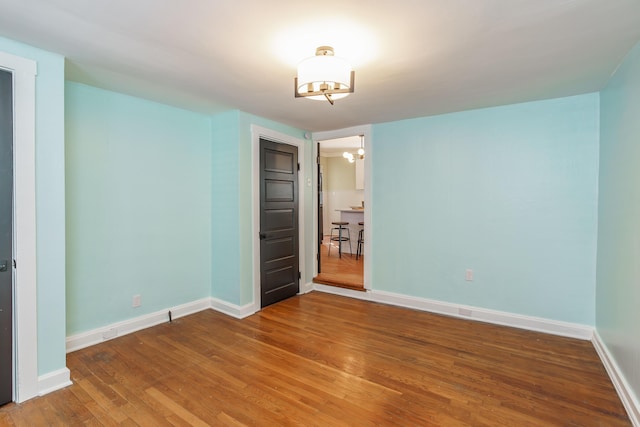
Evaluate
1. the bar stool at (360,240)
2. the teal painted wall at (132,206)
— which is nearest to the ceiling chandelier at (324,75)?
the teal painted wall at (132,206)

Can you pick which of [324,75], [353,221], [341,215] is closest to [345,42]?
[324,75]

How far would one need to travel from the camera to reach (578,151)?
9.87 feet

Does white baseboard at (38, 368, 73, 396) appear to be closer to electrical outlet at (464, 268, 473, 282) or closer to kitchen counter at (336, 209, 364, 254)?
electrical outlet at (464, 268, 473, 282)

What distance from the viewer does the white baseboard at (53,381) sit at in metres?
2.14

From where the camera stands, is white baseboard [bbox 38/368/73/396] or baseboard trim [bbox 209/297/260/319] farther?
baseboard trim [bbox 209/297/260/319]

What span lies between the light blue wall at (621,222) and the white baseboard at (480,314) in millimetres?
248

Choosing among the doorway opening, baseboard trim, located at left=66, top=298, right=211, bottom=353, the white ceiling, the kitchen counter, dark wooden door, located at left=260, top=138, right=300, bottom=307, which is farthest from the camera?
the kitchen counter

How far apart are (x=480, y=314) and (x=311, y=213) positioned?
2.55 m

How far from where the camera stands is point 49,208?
7.12 ft

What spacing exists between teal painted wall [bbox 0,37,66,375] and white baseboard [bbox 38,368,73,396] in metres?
0.03

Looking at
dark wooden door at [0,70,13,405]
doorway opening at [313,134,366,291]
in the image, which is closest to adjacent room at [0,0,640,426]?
dark wooden door at [0,70,13,405]

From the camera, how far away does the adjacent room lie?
6.31 feet

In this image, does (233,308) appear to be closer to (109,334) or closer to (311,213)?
(109,334)

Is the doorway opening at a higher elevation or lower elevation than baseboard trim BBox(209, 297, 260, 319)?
higher
